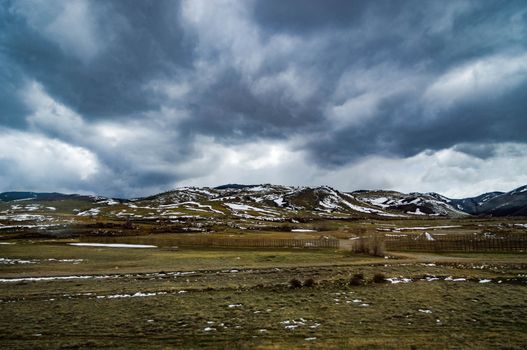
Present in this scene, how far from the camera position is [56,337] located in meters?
16.0

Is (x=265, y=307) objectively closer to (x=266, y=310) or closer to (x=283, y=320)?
(x=266, y=310)

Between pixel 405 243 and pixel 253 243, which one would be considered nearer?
pixel 405 243

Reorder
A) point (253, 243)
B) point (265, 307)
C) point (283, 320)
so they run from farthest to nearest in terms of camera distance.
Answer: point (253, 243), point (265, 307), point (283, 320)

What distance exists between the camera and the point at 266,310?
65.6 feet

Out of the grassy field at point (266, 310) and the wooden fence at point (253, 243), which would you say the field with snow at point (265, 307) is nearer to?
the grassy field at point (266, 310)

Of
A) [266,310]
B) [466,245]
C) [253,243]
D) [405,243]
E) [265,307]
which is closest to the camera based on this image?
[266,310]

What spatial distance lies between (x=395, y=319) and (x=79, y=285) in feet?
81.2

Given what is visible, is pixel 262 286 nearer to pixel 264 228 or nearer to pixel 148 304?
pixel 148 304

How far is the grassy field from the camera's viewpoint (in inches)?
583

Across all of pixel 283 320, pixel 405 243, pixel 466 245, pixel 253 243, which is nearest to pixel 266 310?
pixel 283 320

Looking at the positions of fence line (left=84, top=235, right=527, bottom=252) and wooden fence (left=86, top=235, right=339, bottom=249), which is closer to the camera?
fence line (left=84, top=235, right=527, bottom=252)

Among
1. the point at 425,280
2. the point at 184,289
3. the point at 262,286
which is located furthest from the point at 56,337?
the point at 425,280

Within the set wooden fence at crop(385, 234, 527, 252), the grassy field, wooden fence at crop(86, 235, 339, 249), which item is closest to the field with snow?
the grassy field

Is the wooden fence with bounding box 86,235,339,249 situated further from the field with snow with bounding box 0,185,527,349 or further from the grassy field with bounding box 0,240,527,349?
the grassy field with bounding box 0,240,527,349
